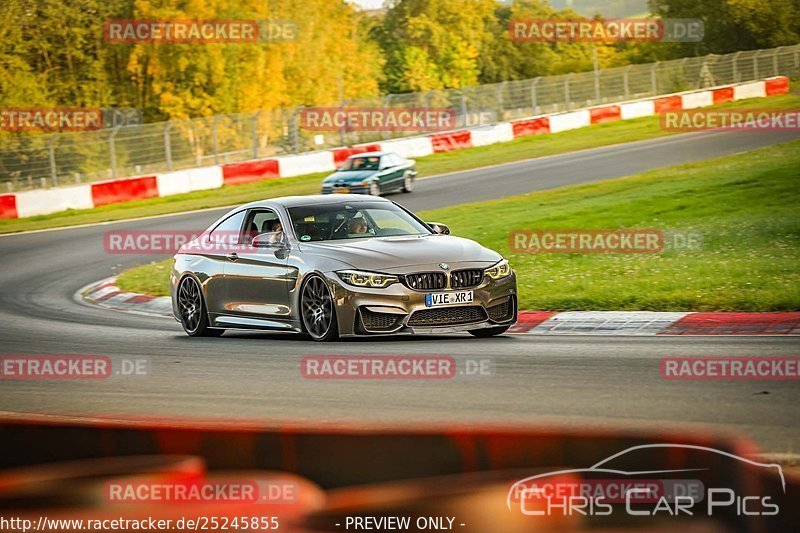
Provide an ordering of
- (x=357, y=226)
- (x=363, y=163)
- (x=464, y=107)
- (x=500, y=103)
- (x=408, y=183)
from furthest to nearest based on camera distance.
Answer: (x=500, y=103) < (x=464, y=107) < (x=363, y=163) < (x=408, y=183) < (x=357, y=226)

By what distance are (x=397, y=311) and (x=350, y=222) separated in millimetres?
1702

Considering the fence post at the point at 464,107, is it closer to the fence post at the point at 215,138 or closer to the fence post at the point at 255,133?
the fence post at the point at 255,133

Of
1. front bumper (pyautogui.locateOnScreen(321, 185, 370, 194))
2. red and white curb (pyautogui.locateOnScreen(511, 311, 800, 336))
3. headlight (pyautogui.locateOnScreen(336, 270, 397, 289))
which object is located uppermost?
headlight (pyautogui.locateOnScreen(336, 270, 397, 289))

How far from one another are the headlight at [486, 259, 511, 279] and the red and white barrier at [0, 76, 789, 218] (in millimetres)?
23318

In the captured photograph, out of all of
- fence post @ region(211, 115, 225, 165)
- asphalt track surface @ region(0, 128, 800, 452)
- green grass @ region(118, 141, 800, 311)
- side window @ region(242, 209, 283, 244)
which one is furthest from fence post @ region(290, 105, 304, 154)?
side window @ region(242, 209, 283, 244)

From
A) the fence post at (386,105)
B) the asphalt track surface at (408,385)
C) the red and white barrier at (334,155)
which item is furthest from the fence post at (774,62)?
the asphalt track surface at (408,385)

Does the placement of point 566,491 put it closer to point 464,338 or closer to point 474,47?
point 464,338

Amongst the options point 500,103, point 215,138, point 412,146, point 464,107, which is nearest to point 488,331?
point 215,138

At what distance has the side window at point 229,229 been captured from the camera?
1312cm

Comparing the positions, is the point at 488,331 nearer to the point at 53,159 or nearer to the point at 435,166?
the point at 53,159

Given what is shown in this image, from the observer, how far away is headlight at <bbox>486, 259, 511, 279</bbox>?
1130 centimetres

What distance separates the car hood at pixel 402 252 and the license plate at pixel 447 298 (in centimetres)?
26

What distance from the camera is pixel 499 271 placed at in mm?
11414

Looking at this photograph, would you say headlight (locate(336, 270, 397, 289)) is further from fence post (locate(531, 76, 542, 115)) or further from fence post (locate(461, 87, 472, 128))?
fence post (locate(531, 76, 542, 115))
